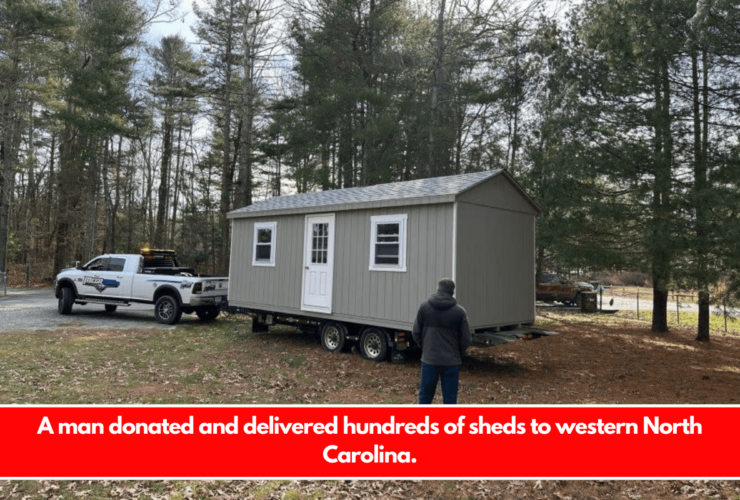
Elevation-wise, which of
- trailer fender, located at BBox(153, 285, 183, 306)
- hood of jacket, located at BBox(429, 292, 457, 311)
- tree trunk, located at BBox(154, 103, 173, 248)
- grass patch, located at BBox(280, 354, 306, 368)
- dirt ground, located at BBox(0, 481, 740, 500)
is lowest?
dirt ground, located at BBox(0, 481, 740, 500)

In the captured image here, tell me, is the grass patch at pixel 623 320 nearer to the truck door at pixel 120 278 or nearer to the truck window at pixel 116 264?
the truck door at pixel 120 278

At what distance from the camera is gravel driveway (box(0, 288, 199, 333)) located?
12212 mm

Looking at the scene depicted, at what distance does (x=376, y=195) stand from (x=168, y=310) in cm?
716

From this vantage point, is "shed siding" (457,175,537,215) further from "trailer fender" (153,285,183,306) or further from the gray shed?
"trailer fender" (153,285,183,306)

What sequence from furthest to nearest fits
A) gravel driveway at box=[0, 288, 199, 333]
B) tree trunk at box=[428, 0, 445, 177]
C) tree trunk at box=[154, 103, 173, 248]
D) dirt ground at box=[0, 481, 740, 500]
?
tree trunk at box=[154, 103, 173, 248]
tree trunk at box=[428, 0, 445, 177]
gravel driveway at box=[0, 288, 199, 333]
dirt ground at box=[0, 481, 740, 500]

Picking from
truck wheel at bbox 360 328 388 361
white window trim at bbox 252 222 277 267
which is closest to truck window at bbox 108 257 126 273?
white window trim at bbox 252 222 277 267

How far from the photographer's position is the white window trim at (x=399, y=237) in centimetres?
859

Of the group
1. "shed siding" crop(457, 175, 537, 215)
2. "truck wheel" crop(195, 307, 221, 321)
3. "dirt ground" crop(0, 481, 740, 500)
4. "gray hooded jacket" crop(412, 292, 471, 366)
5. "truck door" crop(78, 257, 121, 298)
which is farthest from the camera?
"truck wheel" crop(195, 307, 221, 321)

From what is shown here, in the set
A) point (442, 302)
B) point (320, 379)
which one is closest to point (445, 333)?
point (442, 302)

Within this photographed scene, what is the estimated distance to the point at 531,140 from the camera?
1436 cm

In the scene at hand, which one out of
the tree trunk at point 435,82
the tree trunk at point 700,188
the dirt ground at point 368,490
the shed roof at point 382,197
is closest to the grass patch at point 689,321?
the tree trunk at point 700,188

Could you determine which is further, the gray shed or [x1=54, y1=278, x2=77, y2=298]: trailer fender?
[x1=54, y1=278, x2=77, y2=298]: trailer fender

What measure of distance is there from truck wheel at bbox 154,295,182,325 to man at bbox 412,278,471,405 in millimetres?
9627

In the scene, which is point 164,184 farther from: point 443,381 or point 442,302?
point 443,381
